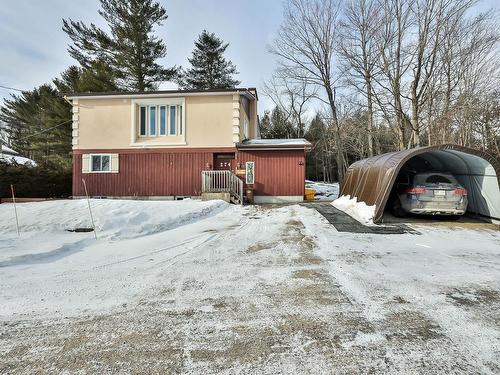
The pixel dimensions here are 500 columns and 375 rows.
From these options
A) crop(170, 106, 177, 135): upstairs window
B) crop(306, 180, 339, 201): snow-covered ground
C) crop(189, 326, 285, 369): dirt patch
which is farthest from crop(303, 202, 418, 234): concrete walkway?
crop(170, 106, 177, 135): upstairs window

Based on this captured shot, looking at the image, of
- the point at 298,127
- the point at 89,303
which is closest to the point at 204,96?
the point at 89,303

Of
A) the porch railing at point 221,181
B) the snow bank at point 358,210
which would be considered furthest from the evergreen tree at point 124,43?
the snow bank at point 358,210

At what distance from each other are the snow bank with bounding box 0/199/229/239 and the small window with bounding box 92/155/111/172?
6564 millimetres

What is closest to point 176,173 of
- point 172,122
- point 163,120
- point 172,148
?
point 172,148

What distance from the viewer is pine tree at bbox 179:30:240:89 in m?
30.7

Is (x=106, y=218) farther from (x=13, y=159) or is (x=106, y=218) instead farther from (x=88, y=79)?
(x=88, y=79)

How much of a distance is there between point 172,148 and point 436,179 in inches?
454

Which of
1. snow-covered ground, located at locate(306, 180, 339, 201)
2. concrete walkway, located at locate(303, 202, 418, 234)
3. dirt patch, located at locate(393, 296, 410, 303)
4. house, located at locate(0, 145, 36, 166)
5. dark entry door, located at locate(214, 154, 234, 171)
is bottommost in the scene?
dirt patch, located at locate(393, 296, 410, 303)

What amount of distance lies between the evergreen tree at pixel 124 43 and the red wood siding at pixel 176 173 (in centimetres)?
1312

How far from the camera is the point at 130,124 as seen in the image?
15070mm

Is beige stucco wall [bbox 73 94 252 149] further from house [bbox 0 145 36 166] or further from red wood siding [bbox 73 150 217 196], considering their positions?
house [bbox 0 145 36 166]

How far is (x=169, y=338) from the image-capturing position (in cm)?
242

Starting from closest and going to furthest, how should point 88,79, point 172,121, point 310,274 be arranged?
point 310,274
point 172,121
point 88,79

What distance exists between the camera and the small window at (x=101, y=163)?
50.1 ft
